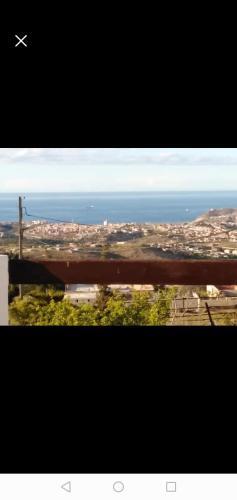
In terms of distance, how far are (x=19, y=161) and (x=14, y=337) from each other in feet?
6.91

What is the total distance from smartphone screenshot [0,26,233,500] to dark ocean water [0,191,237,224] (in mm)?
261

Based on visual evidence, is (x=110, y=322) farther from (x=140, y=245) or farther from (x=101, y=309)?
(x=140, y=245)

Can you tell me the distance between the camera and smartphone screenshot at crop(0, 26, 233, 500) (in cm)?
153

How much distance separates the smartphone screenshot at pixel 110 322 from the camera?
1.53 metres

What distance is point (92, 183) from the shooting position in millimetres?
Answer: 4121

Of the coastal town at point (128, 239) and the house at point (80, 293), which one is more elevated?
the coastal town at point (128, 239)

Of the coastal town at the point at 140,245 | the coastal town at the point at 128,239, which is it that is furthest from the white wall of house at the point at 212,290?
the coastal town at the point at 128,239

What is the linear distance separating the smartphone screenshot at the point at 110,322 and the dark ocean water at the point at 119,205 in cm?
26
